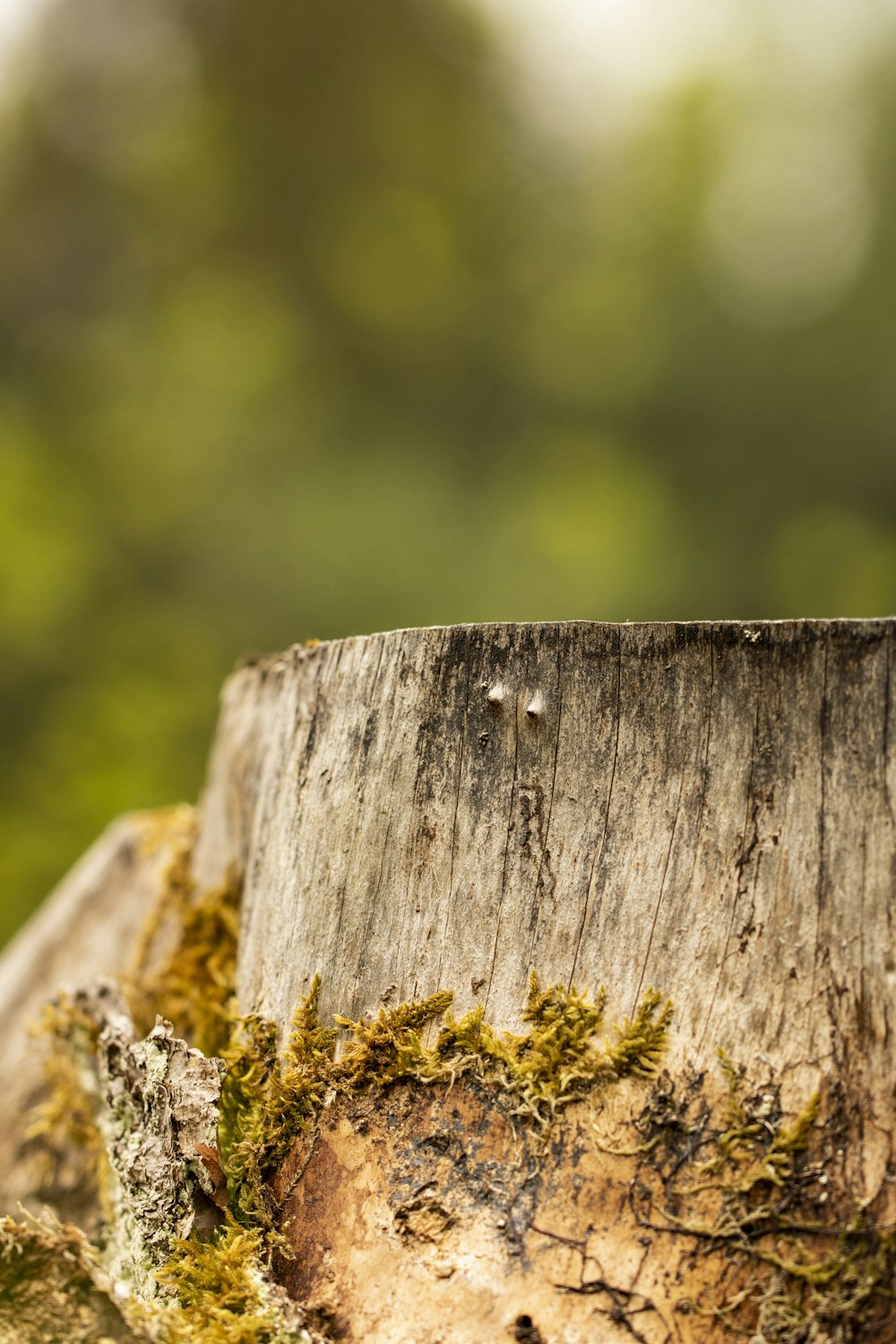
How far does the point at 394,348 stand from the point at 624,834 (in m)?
13.5

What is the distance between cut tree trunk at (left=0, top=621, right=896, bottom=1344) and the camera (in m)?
1.25

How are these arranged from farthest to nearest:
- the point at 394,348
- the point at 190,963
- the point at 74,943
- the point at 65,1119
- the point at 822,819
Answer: the point at 394,348 < the point at 74,943 < the point at 65,1119 < the point at 190,963 < the point at 822,819

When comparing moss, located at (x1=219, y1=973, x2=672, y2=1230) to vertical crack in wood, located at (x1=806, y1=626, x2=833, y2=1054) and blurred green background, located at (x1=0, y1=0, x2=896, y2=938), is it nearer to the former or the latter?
vertical crack in wood, located at (x1=806, y1=626, x2=833, y2=1054)

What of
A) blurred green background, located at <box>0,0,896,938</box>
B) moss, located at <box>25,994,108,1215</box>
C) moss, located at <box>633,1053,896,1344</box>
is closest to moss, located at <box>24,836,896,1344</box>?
moss, located at <box>633,1053,896,1344</box>

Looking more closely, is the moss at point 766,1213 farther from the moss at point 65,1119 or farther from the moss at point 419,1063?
the moss at point 65,1119

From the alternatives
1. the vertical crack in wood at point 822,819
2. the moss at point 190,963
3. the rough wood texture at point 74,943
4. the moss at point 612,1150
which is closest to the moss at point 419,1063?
the moss at point 612,1150

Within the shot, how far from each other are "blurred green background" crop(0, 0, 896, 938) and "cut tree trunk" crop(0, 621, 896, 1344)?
8785 millimetres

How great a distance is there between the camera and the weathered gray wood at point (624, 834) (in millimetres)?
1297

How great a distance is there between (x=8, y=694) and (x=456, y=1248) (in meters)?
10.7

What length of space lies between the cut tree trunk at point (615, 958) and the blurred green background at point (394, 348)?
879 cm

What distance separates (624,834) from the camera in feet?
4.62

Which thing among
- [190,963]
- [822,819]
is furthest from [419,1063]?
[190,963]

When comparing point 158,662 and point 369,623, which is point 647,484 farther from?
point 158,662

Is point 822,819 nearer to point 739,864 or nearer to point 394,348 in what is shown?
point 739,864
